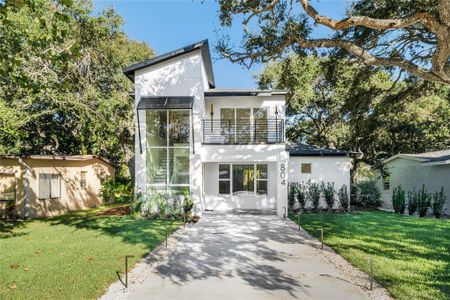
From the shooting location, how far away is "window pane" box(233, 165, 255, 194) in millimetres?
18766

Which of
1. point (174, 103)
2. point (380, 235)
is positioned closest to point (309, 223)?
point (380, 235)

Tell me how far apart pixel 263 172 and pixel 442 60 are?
37.3 feet

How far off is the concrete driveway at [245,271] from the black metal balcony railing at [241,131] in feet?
23.0

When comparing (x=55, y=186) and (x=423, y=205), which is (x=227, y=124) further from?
(x=423, y=205)

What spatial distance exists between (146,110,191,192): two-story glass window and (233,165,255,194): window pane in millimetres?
3710

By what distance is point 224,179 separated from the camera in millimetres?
18859

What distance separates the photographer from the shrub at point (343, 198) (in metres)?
18.2

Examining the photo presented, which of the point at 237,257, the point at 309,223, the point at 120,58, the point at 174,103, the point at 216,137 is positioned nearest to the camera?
the point at 237,257

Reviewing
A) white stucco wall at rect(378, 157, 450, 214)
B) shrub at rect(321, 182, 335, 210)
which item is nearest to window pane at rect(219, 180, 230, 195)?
shrub at rect(321, 182, 335, 210)

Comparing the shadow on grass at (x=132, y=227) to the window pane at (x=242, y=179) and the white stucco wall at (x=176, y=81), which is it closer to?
the white stucco wall at (x=176, y=81)

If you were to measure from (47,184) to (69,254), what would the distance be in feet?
36.6

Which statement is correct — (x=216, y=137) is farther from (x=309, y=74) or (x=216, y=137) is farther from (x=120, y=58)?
(x=309, y=74)

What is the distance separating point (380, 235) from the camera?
10.7 meters

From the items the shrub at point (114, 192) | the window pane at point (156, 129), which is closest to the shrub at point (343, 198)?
the window pane at point (156, 129)
